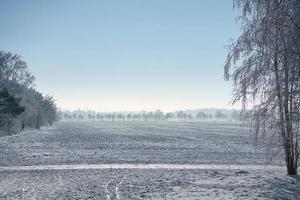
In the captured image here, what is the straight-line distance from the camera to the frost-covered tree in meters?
12.1

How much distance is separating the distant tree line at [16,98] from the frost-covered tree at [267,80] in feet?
127

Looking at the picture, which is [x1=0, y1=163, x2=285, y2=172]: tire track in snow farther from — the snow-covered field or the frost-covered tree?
the frost-covered tree

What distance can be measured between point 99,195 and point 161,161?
10.9 meters

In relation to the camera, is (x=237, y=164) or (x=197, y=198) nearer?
(x=197, y=198)

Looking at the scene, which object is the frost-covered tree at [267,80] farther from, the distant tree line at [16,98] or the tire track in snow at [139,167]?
the distant tree line at [16,98]

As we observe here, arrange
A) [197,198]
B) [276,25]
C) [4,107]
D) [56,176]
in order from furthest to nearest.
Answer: [4,107] → [56,176] → [197,198] → [276,25]

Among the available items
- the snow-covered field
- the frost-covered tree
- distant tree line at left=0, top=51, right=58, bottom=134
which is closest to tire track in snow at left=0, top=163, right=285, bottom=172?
the snow-covered field

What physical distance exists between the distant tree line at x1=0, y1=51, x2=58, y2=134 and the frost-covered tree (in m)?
38.8

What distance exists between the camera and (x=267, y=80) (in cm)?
1520

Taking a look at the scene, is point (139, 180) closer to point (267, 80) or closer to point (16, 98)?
point (267, 80)

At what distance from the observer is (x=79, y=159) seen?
24672mm

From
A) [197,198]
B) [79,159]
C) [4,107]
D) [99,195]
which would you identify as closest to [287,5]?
[197,198]

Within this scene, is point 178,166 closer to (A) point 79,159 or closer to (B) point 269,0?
(A) point 79,159

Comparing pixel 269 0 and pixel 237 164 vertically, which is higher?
pixel 269 0
